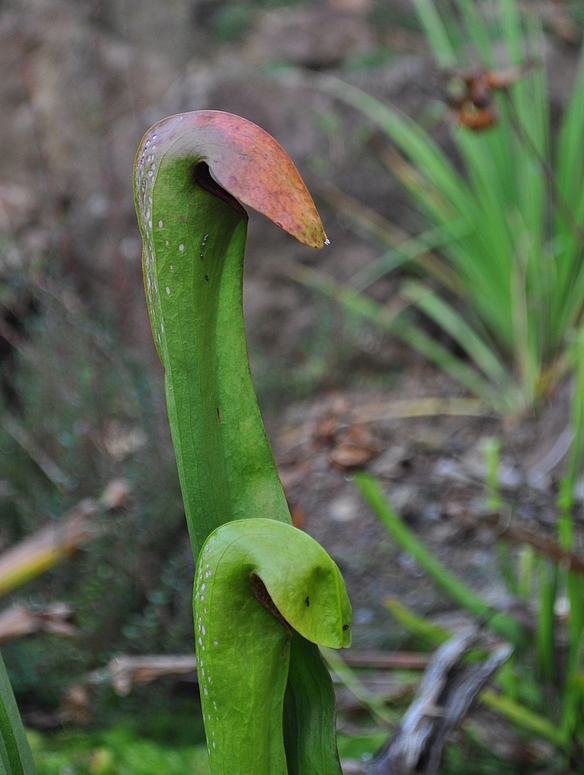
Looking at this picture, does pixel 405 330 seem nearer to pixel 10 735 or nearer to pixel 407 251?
pixel 407 251

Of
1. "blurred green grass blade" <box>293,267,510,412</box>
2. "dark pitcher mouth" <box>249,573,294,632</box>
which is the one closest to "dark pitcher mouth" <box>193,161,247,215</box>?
"dark pitcher mouth" <box>249,573,294,632</box>

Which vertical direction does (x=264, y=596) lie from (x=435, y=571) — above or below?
above

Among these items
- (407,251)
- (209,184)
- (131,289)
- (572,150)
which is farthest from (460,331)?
(209,184)

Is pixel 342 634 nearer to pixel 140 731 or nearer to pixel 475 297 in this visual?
pixel 140 731

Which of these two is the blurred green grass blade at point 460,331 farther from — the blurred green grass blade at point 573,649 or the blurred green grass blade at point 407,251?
the blurred green grass blade at point 573,649

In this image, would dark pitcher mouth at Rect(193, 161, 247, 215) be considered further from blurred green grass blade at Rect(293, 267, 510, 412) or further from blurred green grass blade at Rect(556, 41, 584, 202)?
blurred green grass blade at Rect(556, 41, 584, 202)

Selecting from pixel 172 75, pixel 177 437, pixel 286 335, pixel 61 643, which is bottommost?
pixel 286 335

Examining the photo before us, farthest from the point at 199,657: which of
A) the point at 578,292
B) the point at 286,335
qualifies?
the point at 286,335
